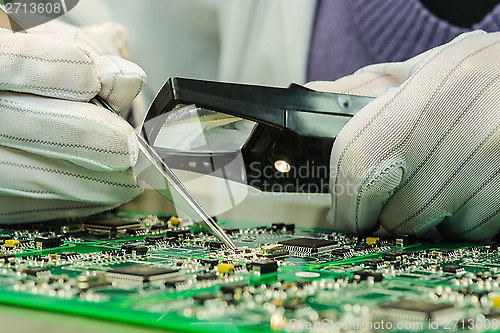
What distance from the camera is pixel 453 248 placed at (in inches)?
28.7

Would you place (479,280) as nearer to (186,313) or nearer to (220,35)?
(186,313)

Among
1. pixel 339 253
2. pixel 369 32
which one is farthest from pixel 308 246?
pixel 369 32

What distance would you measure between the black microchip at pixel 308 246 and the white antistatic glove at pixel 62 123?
237mm

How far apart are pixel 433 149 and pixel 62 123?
47cm

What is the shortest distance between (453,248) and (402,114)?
0.18m

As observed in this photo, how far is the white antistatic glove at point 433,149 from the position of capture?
0.71 metres

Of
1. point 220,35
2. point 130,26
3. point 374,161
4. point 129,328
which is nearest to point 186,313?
point 129,328

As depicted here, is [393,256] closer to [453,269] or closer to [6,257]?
[453,269]

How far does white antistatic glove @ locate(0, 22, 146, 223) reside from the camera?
28.7 inches

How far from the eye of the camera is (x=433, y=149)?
0.72 meters

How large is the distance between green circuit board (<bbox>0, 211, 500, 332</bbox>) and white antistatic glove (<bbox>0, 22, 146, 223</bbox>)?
0.09m

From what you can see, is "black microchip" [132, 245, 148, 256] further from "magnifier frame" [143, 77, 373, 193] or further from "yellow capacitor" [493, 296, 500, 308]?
"yellow capacitor" [493, 296, 500, 308]
